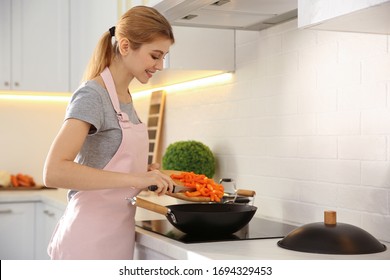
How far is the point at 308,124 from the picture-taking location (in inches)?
95.0

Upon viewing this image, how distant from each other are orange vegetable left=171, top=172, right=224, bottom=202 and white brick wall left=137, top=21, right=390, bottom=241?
418 mm

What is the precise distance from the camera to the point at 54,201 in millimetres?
3393

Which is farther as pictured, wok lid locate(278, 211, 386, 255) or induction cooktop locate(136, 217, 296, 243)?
induction cooktop locate(136, 217, 296, 243)

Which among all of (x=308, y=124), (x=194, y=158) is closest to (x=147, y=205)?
(x=308, y=124)

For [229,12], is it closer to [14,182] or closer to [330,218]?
[330,218]

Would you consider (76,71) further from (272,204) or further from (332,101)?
(332,101)

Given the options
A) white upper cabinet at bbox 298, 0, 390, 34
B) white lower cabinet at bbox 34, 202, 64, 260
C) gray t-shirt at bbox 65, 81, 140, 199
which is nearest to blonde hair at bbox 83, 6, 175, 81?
gray t-shirt at bbox 65, 81, 140, 199

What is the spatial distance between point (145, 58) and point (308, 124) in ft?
2.28

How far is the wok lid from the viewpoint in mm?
1750

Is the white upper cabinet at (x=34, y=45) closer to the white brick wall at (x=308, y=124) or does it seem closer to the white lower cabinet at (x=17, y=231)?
the white lower cabinet at (x=17, y=231)

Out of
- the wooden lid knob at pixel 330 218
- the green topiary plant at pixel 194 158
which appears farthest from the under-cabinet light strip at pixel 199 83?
the wooden lid knob at pixel 330 218

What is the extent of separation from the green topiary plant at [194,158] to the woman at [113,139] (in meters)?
0.89

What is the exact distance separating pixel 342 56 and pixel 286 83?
36 cm

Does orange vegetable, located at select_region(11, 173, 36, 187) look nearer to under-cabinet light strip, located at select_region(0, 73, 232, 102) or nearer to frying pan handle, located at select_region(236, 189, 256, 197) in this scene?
under-cabinet light strip, located at select_region(0, 73, 232, 102)
